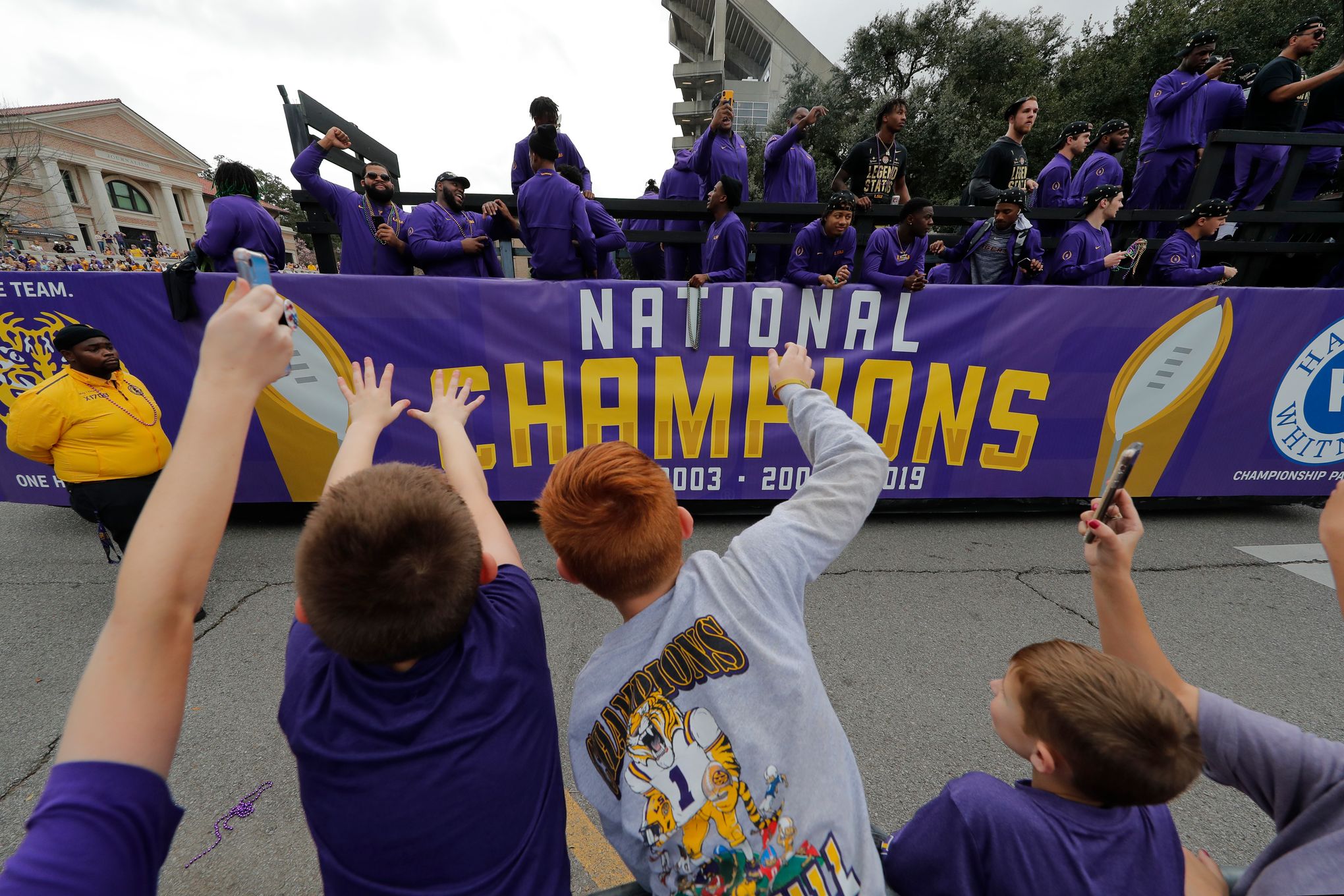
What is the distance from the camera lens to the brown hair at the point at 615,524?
1156 millimetres

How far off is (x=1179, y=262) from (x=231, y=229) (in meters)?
7.94

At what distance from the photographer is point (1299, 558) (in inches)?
160

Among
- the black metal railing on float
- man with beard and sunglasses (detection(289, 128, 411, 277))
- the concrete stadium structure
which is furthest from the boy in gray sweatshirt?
the concrete stadium structure

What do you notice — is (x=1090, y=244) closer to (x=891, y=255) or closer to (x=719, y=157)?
(x=891, y=255)

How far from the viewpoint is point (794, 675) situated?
1098 mm

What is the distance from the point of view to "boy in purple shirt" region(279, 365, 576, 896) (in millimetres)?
878

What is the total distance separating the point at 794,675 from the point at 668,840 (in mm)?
399

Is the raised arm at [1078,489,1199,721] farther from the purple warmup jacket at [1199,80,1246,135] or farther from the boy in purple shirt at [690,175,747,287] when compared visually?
the purple warmup jacket at [1199,80,1246,135]

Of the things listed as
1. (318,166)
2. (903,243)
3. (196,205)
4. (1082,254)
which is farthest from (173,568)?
(196,205)

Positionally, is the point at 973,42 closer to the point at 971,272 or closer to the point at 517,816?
the point at 971,272

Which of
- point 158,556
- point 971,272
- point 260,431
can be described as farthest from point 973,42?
point 158,556

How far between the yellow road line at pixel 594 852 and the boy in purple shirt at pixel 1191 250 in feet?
19.9

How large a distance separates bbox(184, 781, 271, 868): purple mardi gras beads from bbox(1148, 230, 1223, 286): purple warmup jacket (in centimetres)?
711

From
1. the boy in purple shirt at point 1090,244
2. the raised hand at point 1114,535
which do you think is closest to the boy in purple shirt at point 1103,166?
the boy in purple shirt at point 1090,244
